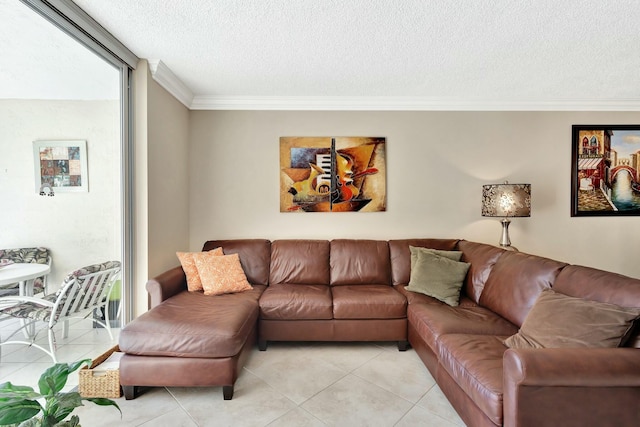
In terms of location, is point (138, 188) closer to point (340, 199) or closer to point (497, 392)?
point (340, 199)

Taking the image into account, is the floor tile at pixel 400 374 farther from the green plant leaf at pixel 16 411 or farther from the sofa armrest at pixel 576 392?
the green plant leaf at pixel 16 411

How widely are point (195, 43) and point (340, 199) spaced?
2026 millimetres

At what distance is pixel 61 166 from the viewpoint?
1817mm

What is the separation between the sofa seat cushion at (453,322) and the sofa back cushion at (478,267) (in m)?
0.20

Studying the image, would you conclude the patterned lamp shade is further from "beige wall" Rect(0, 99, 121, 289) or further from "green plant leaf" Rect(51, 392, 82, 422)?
"beige wall" Rect(0, 99, 121, 289)

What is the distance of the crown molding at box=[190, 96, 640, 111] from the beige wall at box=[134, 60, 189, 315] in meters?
0.53

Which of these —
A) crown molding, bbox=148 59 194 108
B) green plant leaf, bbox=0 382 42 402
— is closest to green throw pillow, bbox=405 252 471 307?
green plant leaf, bbox=0 382 42 402

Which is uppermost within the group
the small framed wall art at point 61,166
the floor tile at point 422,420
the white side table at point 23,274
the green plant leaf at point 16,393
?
the small framed wall art at point 61,166

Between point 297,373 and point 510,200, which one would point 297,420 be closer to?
point 297,373

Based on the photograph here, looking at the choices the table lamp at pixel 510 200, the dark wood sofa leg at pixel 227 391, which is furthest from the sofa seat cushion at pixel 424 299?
the dark wood sofa leg at pixel 227 391

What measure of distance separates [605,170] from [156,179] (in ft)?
16.2

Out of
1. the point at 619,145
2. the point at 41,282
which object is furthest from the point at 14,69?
the point at 619,145

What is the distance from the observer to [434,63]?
246cm

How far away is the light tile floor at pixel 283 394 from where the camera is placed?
1.67 m
